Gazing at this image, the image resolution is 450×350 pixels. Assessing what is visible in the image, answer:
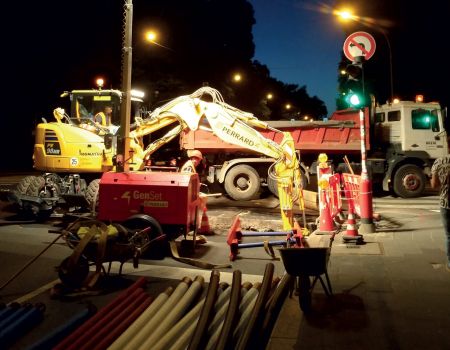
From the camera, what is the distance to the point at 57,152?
12.0 metres

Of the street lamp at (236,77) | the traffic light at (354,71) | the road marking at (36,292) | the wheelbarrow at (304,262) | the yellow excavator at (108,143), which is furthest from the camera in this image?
the street lamp at (236,77)

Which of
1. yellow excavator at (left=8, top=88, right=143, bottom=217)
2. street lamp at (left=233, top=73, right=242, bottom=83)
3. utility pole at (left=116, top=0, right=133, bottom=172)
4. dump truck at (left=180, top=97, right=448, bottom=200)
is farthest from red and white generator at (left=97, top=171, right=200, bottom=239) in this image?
street lamp at (left=233, top=73, right=242, bottom=83)

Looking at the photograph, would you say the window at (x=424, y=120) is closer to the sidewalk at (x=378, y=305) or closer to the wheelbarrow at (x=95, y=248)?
the sidewalk at (x=378, y=305)

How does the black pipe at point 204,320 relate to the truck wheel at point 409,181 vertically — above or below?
below

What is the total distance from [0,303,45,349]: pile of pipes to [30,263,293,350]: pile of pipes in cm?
50

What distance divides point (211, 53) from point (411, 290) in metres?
30.9

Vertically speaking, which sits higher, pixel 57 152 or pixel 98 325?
pixel 57 152

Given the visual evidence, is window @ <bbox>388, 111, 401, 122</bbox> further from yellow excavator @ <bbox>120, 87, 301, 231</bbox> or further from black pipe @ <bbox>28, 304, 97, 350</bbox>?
black pipe @ <bbox>28, 304, 97, 350</bbox>

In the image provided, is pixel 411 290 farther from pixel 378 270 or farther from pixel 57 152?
pixel 57 152

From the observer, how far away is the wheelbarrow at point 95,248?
6043 mm

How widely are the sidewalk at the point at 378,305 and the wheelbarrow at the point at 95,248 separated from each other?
252 centimetres

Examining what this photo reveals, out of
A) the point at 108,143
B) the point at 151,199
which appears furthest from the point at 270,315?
the point at 108,143

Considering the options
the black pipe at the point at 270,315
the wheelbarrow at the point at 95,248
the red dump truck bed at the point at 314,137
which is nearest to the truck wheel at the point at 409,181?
the red dump truck bed at the point at 314,137

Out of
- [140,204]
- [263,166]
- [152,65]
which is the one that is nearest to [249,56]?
[152,65]
